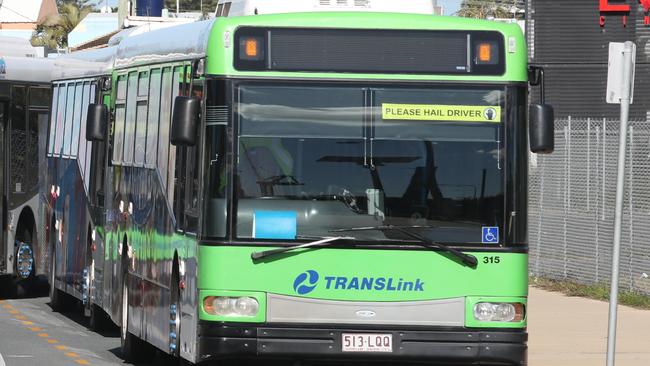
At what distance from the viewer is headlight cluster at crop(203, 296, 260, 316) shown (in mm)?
11344

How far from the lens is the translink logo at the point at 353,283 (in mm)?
11375

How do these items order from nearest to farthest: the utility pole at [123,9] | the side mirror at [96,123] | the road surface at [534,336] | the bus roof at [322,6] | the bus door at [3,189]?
the bus roof at [322,6] → the road surface at [534,336] → the side mirror at [96,123] → the bus door at [3,189] → the utility pole at [123,9]

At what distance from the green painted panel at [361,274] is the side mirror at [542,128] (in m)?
0.76

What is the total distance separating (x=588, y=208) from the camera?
23453mm

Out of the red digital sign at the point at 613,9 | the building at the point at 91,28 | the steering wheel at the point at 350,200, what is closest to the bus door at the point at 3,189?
the steering wheel at the point at 350,200

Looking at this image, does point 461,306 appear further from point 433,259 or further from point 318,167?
point 318,167

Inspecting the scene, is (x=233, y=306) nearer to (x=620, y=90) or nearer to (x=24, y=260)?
(x=620, y=90)

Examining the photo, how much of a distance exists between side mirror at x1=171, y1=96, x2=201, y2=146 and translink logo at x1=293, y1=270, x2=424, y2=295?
119 centimetres

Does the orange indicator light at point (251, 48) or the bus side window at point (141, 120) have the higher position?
the orange indicator light at point (251, 48)

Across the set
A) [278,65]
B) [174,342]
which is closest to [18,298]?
[174,342]

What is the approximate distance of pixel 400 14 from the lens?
11758 millimetres

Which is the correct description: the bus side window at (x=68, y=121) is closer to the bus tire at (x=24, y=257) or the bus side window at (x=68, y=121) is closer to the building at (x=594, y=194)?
the bus tire at (x=24, y=257)

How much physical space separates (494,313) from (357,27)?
2.16 m

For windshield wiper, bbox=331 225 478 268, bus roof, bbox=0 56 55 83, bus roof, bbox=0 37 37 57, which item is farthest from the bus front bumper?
bus roof, bbox=0 37 37 57
